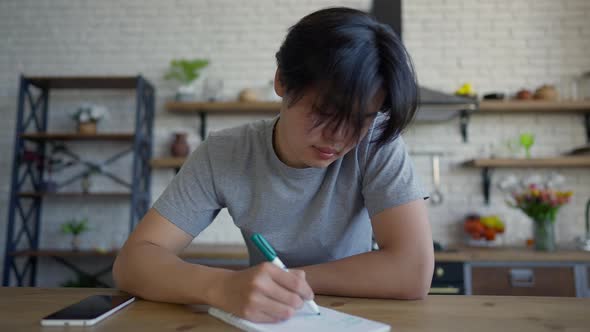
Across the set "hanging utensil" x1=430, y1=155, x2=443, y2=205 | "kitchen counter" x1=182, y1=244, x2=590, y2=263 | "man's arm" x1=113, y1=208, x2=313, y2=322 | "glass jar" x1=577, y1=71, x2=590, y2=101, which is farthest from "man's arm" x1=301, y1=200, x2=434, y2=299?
"glass jar" x1=577, y1=71, x2=590, y2=101

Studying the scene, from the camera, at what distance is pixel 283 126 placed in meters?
0.96

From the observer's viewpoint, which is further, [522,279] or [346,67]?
[522,279]

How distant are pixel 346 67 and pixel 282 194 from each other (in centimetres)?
44

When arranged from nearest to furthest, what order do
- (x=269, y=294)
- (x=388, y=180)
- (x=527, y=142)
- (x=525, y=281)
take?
(x=269, y=294) → (x=388, y=180) → (x=525, y=281) → (x=527, y=142)

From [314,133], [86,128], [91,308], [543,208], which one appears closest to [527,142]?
[543,208]

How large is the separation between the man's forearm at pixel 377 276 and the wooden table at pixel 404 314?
2cm

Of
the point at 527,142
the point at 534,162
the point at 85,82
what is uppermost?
the point at 85,82

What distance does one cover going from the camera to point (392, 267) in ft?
2.98

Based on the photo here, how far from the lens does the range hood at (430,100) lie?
266 centimetres

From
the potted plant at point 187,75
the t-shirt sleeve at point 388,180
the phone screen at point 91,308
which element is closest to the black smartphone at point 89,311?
the phone screen at point 91,308

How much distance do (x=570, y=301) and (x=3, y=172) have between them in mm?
3648

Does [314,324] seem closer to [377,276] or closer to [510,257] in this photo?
[377,276]

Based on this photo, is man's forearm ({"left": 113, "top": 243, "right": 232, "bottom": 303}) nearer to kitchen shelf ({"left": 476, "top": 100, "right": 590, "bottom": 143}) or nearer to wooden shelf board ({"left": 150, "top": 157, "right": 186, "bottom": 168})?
wooden shelf board ({"left": 150, "top": 157, "right": 186, "bottom": 168})

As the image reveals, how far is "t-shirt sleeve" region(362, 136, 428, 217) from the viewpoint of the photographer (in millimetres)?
984
